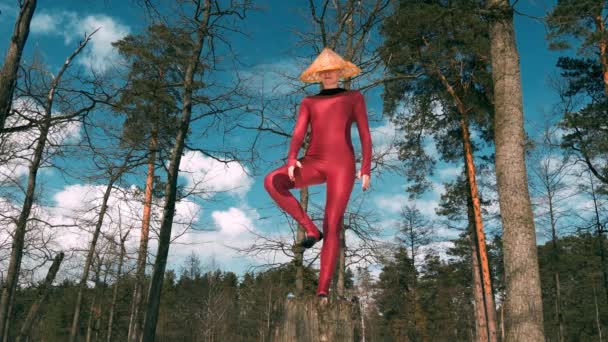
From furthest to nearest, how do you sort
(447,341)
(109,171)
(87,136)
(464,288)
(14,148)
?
(464,288) → (447,341) → (14,148) → (109,171) → (87,136)

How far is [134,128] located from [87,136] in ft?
8.24

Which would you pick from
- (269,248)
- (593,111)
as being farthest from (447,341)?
(269,248)

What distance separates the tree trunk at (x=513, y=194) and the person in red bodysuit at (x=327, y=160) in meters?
2.92

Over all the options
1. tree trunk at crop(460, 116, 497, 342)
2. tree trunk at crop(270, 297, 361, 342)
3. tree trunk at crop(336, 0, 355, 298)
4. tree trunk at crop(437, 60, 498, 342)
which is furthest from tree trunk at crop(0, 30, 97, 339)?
tree trunk at crop(460, 116, 497, 342)

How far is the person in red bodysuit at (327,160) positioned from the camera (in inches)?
168

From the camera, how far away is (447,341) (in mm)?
41812

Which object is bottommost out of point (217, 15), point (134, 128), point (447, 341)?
point (447, 341)

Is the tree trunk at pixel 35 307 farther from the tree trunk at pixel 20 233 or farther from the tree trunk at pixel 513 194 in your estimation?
the tree trunk at pixel 513 194

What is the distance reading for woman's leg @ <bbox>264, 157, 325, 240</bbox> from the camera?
168 inches

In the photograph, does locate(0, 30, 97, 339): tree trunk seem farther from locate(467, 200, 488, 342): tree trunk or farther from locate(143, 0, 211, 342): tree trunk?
locate(467, 200, 488, 342): tree trunk

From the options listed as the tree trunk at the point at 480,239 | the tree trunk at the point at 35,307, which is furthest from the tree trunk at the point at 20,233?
the tree trunk at the point at 480,239

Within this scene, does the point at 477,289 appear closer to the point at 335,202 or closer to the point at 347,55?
Result: the point at 347,55

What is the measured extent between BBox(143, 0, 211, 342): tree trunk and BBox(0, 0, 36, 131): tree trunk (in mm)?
3931

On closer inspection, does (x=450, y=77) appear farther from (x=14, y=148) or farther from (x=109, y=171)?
(x=14, y=148)
